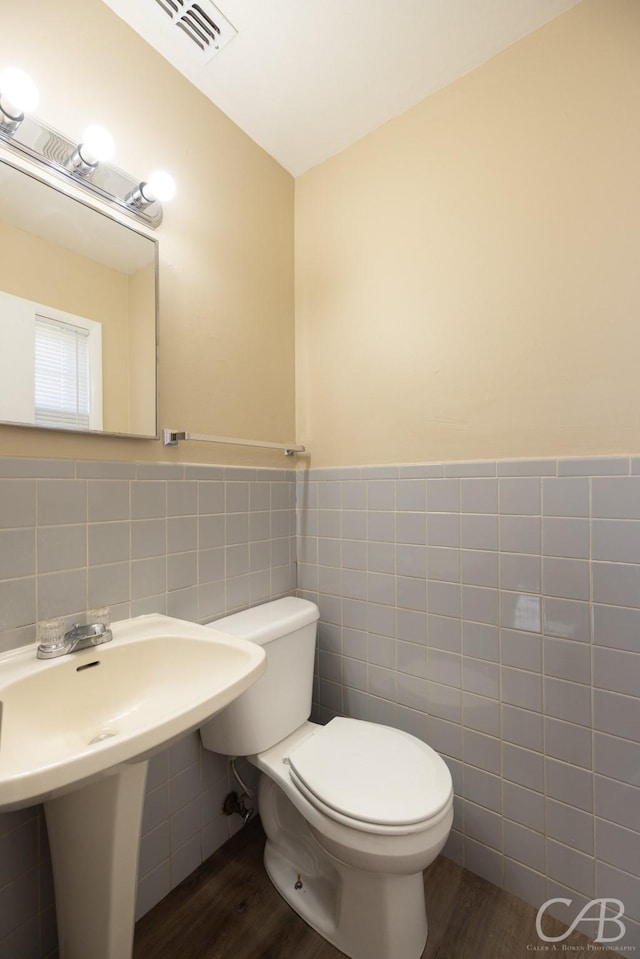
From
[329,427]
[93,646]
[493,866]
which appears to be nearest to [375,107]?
[329,427]

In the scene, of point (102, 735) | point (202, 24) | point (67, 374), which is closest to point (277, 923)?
point (102, 735)

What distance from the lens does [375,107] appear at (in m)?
1.45

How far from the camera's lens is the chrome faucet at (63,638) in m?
0.90

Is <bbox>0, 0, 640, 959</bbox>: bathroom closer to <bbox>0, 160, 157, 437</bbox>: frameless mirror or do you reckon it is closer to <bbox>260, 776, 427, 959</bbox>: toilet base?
<bbox>0, 160, 157, 437</bbox>: frameless mirror

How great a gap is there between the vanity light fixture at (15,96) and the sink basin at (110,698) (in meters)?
1.18

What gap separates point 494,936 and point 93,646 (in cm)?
129

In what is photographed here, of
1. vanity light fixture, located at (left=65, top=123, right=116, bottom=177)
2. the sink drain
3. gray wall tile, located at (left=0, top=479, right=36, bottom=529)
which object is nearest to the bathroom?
gray wall tile, located at (left=0, top=479, right=36, bottom=529)

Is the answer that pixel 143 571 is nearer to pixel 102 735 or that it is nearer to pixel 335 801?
pixel 102 735

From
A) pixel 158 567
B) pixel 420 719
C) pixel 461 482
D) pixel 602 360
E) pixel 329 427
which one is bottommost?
pixel 420 719

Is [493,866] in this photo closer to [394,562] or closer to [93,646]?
[394,562]

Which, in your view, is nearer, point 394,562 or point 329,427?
point 394,562

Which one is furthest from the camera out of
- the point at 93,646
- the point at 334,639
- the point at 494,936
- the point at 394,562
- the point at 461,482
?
the point at 334,639

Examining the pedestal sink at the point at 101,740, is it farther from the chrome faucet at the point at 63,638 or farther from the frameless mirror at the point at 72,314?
the frameless mirror at the point at 72,314

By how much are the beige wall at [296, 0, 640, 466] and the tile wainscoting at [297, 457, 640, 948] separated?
0.14 m
